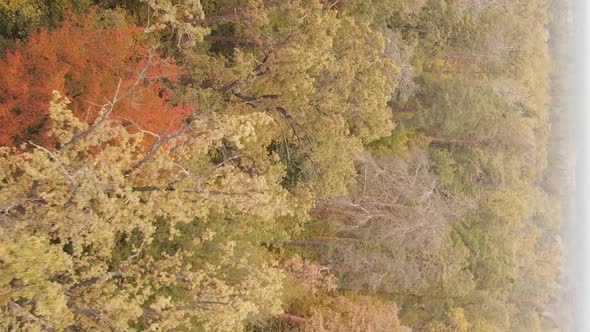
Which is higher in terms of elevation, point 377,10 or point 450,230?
point 377,10

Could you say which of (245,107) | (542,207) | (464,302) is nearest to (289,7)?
(245,107)

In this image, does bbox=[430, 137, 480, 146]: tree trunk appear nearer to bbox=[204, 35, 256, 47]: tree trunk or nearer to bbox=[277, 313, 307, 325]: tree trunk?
bbox=[277, 313, 307, 325]: tree trunk

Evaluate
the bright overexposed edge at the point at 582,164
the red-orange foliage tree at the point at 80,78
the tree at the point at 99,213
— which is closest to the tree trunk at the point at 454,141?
the red-orange foliage tree at the point at 80,78

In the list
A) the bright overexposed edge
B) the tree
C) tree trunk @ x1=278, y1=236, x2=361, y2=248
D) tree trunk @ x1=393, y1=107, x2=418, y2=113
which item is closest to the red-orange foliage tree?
the tree

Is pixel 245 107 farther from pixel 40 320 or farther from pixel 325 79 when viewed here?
pixel 40 320

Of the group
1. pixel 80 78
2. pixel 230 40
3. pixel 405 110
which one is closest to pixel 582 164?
pixel 405 110

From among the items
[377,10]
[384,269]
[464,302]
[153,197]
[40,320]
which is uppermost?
[377,10]
